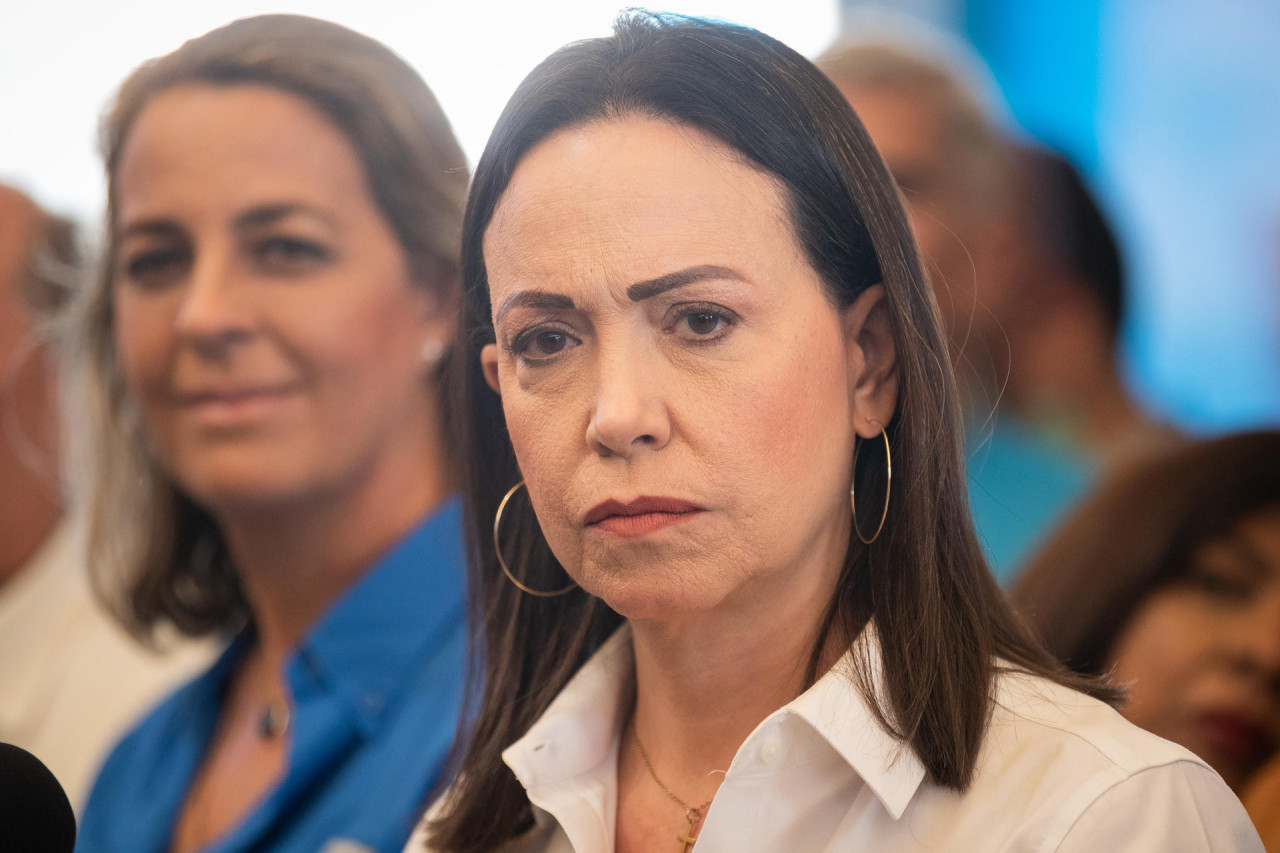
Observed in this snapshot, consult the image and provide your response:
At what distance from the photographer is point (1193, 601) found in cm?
168

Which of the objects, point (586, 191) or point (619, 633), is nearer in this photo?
point (586, 191)

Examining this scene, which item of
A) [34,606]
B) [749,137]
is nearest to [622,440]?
[749,137]

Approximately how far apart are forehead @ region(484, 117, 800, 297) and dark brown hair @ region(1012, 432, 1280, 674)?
793mm

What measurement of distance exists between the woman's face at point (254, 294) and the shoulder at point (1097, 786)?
3.72 ft

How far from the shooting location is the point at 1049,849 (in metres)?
1.05

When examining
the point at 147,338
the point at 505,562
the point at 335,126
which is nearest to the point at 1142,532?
the point at 505,562

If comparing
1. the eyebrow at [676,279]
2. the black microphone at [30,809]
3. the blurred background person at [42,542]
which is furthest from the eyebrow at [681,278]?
the blurred background person at [42,542]

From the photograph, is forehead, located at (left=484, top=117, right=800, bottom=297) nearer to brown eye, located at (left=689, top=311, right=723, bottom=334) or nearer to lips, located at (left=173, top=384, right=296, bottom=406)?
brown eye, located at (left=689, top=311, right=723, bottom=334)

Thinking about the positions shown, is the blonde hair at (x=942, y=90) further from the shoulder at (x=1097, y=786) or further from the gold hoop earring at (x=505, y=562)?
the shoulder at (x=1097, y=786)

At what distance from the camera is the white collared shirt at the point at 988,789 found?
1.05 meters

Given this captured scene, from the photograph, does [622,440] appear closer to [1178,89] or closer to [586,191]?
[586,191]

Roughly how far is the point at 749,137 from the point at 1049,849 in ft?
2.25

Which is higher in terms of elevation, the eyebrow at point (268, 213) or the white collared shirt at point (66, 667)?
the eyebrow at point (268, 213)

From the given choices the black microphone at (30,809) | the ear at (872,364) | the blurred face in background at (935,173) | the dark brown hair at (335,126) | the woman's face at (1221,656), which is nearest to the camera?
the black microphone at (30,809)
